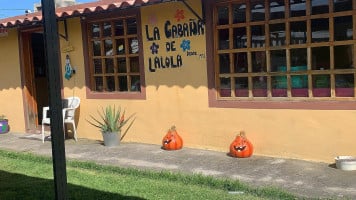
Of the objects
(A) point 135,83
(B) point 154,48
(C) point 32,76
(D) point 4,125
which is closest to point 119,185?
(B) point 154,48

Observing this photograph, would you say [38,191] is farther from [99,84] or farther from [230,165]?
[99,84]

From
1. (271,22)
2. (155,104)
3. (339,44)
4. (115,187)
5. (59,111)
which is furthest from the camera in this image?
(155,104)

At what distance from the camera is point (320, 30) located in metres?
6.49

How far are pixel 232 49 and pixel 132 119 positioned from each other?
252cm

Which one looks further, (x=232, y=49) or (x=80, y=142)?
(x=80, y=142)

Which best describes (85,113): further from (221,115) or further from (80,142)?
(221,115)

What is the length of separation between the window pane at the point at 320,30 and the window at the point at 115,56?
324 cm

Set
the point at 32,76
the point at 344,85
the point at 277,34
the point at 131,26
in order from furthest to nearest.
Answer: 1. the point at 32,76
2. the point at 131,26
3. the point at 277,34
4. the point at 344,85

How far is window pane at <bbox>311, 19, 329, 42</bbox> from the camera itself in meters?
6.43

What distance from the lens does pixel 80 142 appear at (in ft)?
30.5

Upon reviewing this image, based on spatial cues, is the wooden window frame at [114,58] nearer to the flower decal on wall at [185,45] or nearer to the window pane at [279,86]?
the flower decal on wall at [185,45]

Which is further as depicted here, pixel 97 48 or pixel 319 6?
pixel 97 48

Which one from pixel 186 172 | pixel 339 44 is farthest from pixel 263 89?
pixel 186 172

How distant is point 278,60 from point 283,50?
18cm
